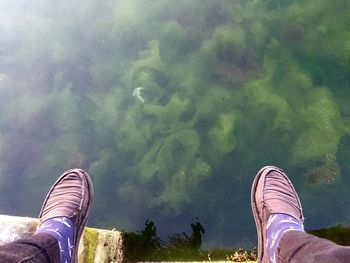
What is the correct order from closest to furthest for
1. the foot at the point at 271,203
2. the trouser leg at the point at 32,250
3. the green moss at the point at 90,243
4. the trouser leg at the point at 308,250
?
the trouser leg at the point at 308,250
the trouser leg at the point at 32,250
the foot at the point at 271,203
the green moss at the point at 90,243

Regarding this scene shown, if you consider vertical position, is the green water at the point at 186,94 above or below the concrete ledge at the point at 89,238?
above

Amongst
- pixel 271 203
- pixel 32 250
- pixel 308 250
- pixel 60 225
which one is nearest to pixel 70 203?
pixel 60 225

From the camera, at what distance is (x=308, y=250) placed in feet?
4.03

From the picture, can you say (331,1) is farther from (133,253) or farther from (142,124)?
(133,253)

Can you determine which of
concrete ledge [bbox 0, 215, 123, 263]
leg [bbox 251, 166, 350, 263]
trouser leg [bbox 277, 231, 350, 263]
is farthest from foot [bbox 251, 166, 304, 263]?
concrete ledge [bbox 0, 215, 123, 263]

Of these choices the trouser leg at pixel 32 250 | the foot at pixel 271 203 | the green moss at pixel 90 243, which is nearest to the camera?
the trouser leg at pixel 32 250

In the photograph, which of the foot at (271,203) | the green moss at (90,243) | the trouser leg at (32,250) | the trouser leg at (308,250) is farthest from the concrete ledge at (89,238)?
the trouser leg at (308,250)

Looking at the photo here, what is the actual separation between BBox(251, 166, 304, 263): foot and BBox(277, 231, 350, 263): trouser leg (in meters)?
0.18

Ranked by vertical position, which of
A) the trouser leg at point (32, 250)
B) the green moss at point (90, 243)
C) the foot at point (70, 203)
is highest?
the foot at point (70, 203)

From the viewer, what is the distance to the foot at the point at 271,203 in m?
1.75

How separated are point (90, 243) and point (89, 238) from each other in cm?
2

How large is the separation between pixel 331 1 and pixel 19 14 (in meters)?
1.70

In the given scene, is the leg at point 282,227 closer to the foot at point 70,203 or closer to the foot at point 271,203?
the foot at point 271,203

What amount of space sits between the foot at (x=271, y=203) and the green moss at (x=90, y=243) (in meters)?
0.73
